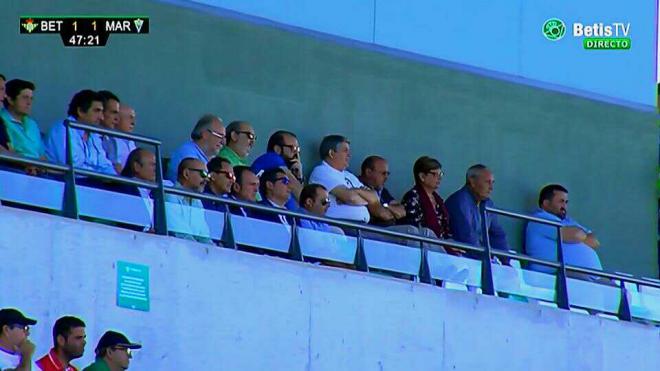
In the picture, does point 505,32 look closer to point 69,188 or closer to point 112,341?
point 69,188

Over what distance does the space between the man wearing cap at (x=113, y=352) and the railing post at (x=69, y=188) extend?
947mm

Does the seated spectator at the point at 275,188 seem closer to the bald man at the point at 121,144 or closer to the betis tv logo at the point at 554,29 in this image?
the bald man at the point at 121,144

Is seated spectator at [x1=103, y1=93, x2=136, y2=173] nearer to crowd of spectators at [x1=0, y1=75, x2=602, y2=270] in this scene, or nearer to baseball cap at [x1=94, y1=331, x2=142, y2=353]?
crowd of spectators at [x1=0, y1=75, x2=602, y2=270]

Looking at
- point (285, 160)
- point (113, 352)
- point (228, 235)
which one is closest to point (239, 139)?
point (285, 160)

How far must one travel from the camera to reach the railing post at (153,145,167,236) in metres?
14.7

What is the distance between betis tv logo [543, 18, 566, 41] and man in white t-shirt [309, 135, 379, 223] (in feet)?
13.3

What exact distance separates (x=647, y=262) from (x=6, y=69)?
7938 mm

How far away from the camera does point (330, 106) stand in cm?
1928

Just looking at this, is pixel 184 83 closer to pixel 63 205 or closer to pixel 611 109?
pixel 63 205

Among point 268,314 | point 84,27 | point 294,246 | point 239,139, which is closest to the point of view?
point 268,314

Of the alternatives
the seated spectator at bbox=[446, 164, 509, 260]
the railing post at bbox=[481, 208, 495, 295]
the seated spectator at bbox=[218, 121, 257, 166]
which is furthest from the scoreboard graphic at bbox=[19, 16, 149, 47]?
the railing post at bbox=[481, 208, 495, 295]

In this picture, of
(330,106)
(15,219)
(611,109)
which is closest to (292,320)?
(15,219)

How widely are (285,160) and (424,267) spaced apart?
1365mm

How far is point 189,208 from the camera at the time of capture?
1495 cm
